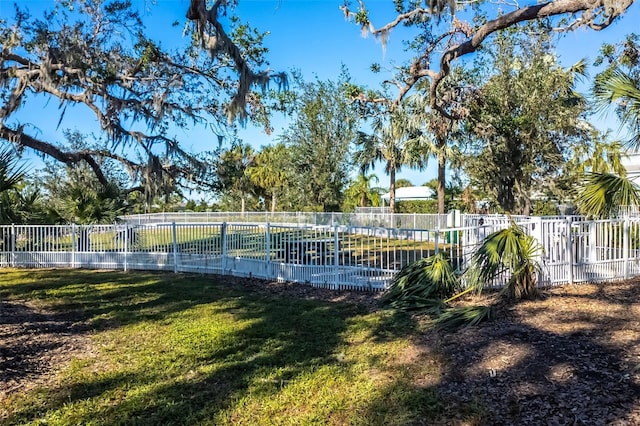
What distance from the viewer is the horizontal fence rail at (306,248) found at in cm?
846

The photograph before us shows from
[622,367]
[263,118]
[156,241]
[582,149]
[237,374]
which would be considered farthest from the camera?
[582,149]

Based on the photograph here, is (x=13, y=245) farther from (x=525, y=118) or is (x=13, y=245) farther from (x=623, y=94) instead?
(x=525, y=118)

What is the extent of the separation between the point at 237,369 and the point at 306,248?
5.19 m

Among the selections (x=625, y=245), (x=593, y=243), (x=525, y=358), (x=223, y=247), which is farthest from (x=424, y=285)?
(x=223, y=247)

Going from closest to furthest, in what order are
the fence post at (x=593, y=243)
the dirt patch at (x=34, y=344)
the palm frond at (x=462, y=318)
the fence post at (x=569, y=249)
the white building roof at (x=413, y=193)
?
the dirt patch at (x=34, y=344) → the palm frond at (x=462, y=318) → the fence post at (x=569, y=249) → the fence post at (x=593, y=243) → the white building roof at (x=413, y=193)

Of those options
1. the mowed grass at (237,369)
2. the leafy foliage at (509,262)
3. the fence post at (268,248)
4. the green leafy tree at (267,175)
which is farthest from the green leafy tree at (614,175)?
the green leafy tree at (267,175)

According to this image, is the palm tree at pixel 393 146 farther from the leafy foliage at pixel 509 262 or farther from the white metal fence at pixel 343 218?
the leafy foliage at pixel 509 262

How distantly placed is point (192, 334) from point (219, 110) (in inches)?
273

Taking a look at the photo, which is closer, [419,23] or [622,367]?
[622,367]

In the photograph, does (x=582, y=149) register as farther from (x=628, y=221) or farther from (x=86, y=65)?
(x=86, y=65)

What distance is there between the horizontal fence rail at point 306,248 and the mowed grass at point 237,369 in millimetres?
1641

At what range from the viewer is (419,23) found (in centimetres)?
1030

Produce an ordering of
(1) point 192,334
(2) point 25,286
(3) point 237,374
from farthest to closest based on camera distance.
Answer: (2) point 25,286 < (1) point 192,334 < (3) point 237,374

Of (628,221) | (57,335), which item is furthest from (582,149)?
(57,335)
